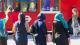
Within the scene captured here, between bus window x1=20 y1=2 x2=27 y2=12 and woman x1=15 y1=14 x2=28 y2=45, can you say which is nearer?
woman x1=15 y1=14 x2=28 y2=45

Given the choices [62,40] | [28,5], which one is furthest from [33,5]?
[62,40]

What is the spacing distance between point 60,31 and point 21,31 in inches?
46.5

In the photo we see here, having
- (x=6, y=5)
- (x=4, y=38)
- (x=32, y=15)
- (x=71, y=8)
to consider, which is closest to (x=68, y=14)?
(x=71, y=8)

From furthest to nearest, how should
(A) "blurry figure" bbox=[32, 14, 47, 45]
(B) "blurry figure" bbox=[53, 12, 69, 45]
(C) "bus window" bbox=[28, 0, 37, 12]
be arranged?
(C) "bus window" bbox=[28, 0, 37, 12] → (A) "blurry figure" bbox=[32, 14, 47, 45] → (B) "blurry figure" bbox=[53, 12, 69, 45]

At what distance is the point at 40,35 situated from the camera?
10742mm

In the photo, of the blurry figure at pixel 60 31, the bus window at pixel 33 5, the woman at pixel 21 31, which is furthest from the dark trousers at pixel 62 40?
the bus window at pixel 33 5

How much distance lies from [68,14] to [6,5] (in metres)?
3.11

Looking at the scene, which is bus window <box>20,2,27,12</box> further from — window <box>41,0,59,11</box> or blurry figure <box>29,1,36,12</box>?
window <box>41,0,59,11</box>

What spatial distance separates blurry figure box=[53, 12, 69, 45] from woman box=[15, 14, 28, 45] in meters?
0.97

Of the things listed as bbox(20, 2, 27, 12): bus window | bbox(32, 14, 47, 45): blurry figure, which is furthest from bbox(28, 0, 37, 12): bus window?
bbox(32, 14, 47, 45): blurry figure

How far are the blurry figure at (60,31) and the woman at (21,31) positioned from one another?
0.97m

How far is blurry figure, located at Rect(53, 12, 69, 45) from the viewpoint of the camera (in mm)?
10281

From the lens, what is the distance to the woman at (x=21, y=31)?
1070 cm

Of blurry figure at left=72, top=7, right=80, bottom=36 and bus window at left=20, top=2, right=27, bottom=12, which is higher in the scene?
bus window at left=20, top=2, right=27, bottom=12
